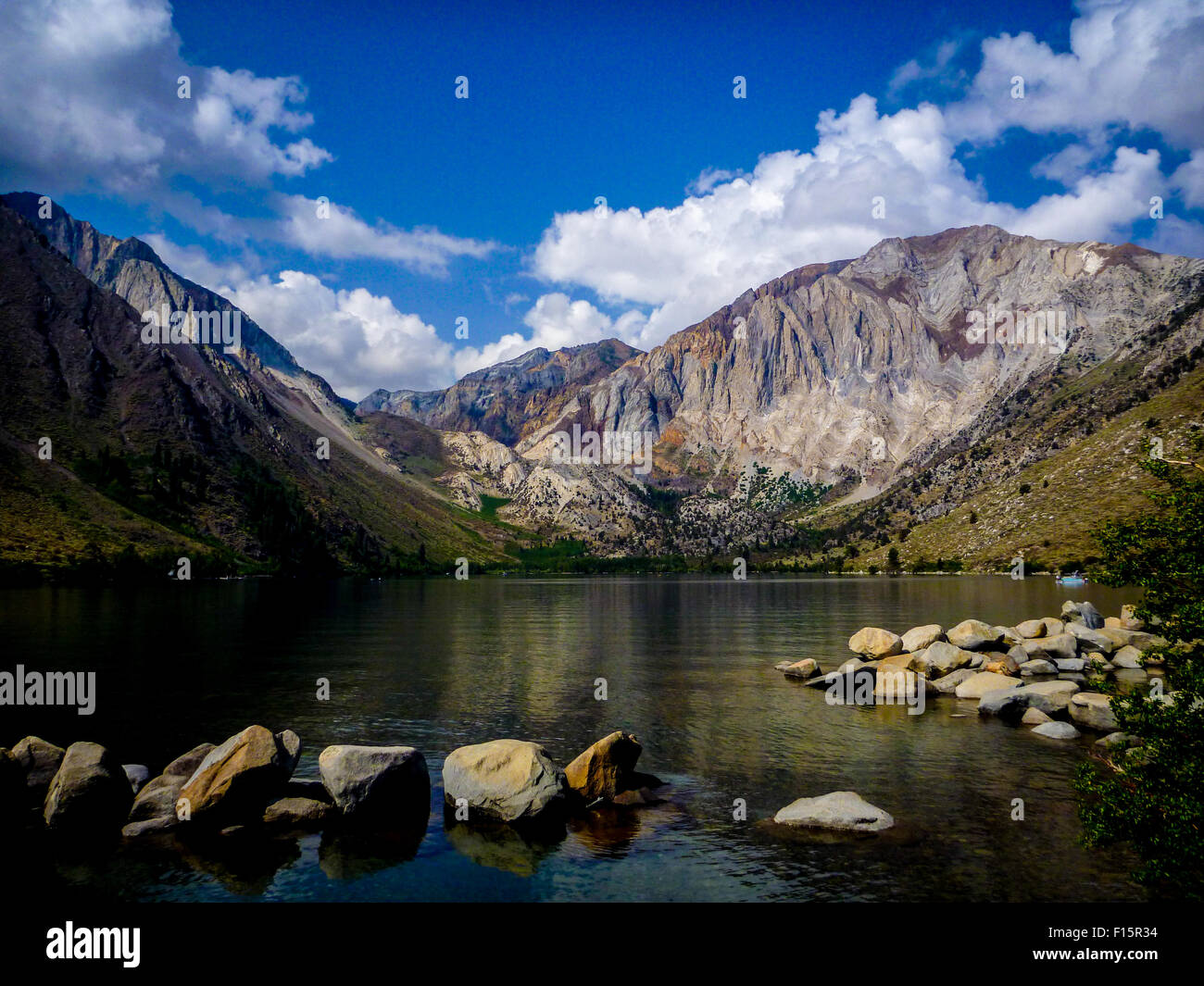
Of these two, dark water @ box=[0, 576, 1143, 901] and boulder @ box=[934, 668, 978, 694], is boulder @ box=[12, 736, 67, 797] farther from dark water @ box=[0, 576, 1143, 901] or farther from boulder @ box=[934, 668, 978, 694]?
boulder @ box=[934, 668, 978, 694]

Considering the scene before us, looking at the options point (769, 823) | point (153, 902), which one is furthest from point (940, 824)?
point (153, 902)

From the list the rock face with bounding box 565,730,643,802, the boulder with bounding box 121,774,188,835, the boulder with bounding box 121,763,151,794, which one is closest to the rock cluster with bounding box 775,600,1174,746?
the rock face with bounding box 565,730,643,802

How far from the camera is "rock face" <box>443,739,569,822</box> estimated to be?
29328 mm

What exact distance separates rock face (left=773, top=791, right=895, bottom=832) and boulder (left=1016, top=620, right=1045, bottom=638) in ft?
165

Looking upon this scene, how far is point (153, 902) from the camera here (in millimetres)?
22266

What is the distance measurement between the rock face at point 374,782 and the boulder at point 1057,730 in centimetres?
3551

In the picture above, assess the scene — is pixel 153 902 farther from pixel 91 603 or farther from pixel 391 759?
pixel 91 603

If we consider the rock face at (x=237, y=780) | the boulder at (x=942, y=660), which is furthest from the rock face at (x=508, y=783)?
the boulder at (x=942, y=660)

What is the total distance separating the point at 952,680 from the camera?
57.0 meters

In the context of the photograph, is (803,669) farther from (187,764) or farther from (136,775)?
(136,775)

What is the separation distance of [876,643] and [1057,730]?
25.8 metres

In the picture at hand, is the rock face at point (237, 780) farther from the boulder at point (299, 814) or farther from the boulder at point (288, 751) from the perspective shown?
the boulder at point (299, 814)

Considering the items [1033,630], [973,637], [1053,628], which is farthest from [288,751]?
[1053,628]
